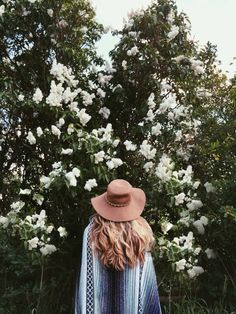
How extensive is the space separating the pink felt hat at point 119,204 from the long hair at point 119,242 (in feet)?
0.10

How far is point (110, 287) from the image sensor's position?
9.34 feet

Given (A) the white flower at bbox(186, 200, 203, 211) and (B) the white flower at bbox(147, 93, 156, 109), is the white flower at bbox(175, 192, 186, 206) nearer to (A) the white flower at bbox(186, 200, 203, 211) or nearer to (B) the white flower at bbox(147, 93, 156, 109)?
(A) the white flower at bbox(186, 200, 203, 211)

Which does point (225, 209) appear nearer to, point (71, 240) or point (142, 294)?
point (71, 240)

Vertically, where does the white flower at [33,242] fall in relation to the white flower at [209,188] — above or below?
below

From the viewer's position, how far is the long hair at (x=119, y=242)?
2762 mm

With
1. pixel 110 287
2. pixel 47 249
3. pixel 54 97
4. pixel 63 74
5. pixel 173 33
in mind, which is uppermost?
pixel 173 33

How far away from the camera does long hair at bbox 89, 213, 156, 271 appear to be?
2.76 m

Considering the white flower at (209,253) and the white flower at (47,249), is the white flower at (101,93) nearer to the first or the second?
the white flower at (47,249)

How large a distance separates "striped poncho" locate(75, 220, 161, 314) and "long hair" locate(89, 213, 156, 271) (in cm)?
4

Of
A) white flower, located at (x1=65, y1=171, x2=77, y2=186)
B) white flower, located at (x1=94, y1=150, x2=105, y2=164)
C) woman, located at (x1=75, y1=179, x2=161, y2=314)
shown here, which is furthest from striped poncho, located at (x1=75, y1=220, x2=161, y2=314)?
white flower, located at (x1=94, y1=150, x2=105, y2=164)

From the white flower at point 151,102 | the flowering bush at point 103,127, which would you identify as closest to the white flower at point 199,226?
the flowering bush at point 103,127

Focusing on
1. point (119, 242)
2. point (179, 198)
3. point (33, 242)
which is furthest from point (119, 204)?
point (179, 198)

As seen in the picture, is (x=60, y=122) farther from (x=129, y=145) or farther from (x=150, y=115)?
(x=150, y=115)

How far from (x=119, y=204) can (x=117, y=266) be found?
34 centimetres
